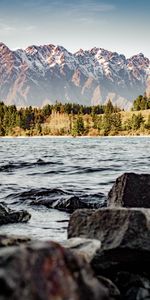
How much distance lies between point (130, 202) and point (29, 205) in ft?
22.2

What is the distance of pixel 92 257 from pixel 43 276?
2377 millimetres

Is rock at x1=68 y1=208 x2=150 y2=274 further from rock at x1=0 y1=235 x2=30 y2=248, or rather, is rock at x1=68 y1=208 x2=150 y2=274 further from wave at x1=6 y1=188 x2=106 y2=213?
wave at x1=6 y1=188 x2=106 y2=213

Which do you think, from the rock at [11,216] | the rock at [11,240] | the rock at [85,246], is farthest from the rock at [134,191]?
the rock at [11,240]

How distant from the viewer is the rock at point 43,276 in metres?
3.79

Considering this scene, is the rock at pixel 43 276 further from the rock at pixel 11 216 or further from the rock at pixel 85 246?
the rock at pixel 11 216

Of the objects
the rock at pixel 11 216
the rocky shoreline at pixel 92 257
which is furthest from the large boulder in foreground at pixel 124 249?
the rock at pixel 11 216

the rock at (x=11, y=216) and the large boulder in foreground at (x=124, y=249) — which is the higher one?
the large boulder in foreground at (x=124, y=249)

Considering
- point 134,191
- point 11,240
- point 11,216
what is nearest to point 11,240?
point 11,240

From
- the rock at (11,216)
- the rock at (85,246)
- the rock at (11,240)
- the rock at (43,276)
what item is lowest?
the rock at (11,216)

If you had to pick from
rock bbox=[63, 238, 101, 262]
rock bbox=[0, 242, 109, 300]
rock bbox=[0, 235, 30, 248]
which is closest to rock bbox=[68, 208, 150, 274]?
rock bbox=[63, 238, 101, 262]

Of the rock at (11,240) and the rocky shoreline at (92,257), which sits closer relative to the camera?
the rocky shoreline at (92,257)

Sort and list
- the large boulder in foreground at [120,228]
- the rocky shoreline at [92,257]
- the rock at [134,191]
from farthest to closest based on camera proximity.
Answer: the rock at [134,191], the large boulder in foreground at [120,228], the rocky shoreline at [92,257]

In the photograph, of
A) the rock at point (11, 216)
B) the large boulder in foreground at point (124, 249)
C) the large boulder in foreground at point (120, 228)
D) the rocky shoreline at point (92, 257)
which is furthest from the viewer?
the rock at point (11, 216)

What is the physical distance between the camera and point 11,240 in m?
5.91
